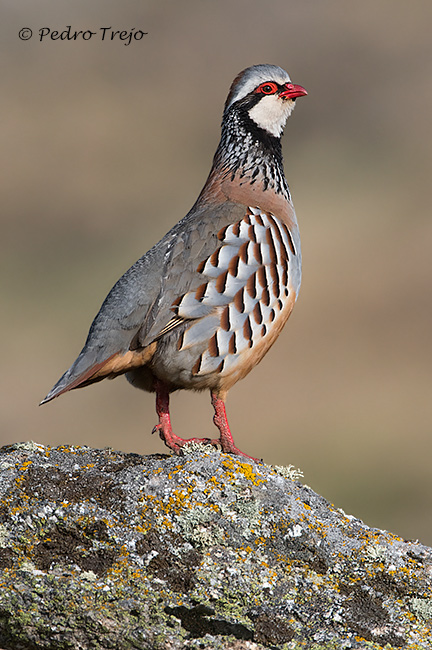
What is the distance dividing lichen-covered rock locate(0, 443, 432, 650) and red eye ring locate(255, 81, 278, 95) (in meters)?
3.26

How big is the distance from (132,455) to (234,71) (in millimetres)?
36878

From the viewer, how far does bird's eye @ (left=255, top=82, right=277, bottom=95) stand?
22.3 ft

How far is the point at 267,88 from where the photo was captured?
6.81 meters

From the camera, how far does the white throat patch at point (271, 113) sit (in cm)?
680

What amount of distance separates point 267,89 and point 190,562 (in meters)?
4.10

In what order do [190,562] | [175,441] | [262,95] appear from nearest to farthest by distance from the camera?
[190,562] < [175,441] < [262,95]

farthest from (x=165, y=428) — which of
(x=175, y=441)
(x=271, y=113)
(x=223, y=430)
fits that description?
(x=271, y=113)

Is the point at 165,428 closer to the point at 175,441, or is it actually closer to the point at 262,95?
the point at 175,441

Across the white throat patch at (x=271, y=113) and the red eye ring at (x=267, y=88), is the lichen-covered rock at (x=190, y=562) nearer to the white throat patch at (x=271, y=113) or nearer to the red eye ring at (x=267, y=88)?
the white throat patch at (x=271, y=113)

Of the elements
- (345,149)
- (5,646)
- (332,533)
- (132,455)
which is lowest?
(5,646)

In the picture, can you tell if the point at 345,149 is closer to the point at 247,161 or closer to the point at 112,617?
the point at 247,161

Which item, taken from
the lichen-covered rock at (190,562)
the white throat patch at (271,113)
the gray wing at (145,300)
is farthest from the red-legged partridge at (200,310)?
the lichen-covered rock at (190,562)

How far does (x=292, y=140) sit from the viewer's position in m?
33.7

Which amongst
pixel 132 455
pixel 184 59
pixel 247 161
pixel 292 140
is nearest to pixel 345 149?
pixel 292 140
